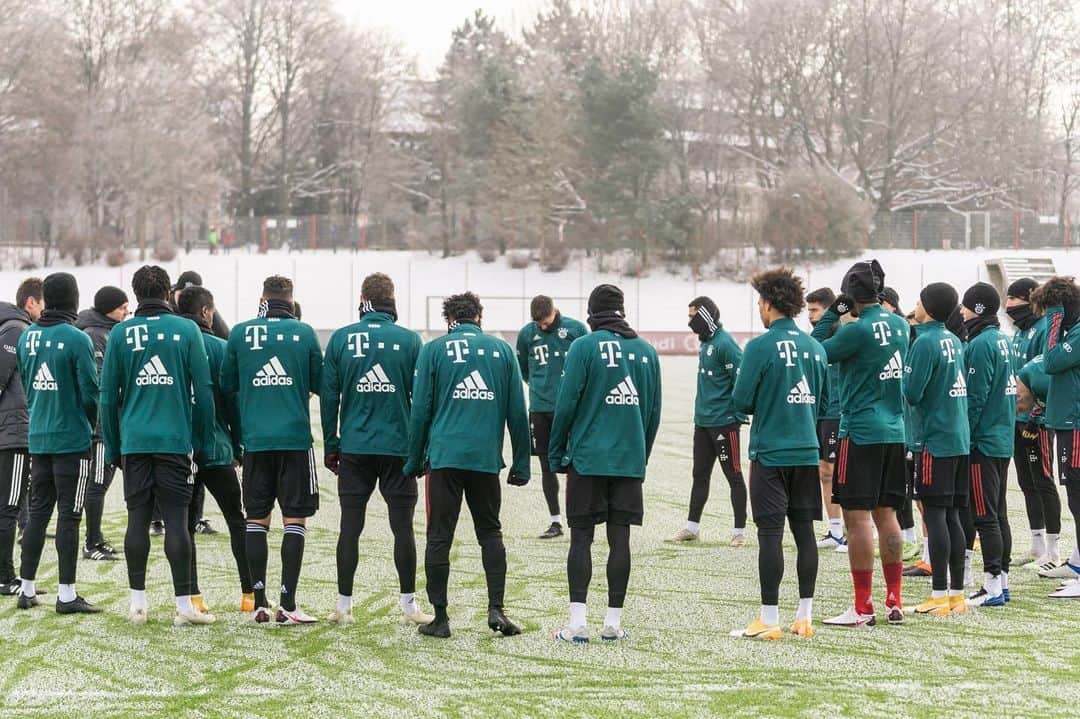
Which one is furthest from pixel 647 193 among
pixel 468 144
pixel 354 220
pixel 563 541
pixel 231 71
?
pixel 563 541

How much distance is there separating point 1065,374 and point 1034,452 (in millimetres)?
901

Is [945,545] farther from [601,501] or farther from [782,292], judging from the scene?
[601,501]

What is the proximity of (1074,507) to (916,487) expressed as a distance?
1.26 m

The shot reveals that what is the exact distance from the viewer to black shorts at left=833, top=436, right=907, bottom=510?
23.0ft

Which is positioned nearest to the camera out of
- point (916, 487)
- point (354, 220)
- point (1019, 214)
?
point (916, 487)

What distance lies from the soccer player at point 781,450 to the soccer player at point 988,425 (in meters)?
1.43

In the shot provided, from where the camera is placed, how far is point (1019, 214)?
5038 centimetres

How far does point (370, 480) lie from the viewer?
7059 millimetres

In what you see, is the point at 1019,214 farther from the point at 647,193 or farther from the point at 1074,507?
the point at 1074,507

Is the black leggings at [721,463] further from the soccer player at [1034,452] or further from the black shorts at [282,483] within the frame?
the black shorts at [282,483]

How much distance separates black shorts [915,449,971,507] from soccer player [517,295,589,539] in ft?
11.0

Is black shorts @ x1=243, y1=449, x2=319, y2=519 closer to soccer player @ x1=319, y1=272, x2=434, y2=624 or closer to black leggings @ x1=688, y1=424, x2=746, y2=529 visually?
soccer player @ x1=319, y1=272, x2=434, y2=624

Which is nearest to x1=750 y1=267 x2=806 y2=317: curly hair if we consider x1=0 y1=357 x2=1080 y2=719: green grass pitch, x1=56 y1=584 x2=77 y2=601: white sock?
x1=0 y1=357 x2=1080 y2=719: green grass pitch

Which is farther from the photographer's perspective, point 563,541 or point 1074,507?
point 563,541
